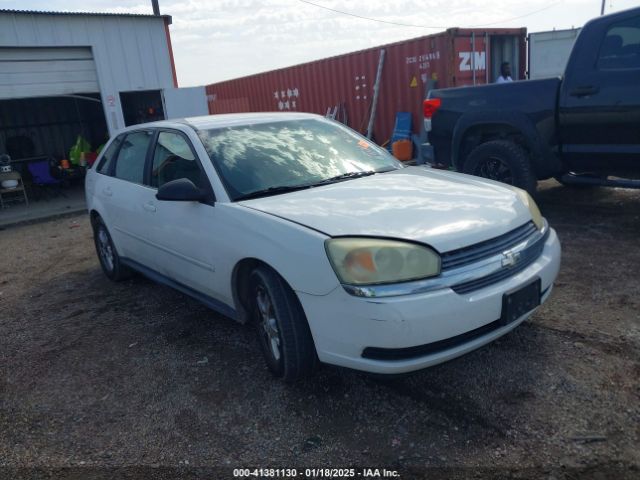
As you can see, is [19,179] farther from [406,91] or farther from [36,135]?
[406,91]

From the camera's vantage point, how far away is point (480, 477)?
2.22m

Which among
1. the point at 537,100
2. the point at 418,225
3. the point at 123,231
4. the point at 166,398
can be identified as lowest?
the point at 166,398

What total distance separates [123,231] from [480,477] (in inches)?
142

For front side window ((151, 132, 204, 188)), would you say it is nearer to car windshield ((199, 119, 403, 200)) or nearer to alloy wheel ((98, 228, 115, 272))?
car windshield ((199, 119, 403, 200))

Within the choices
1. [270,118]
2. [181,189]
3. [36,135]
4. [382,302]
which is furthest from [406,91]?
[36,135]

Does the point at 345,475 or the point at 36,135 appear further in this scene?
the point at 36,135

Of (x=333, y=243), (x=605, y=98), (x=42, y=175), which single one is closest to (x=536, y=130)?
(x=605, y=98)

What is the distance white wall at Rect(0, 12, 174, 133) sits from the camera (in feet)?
34.5

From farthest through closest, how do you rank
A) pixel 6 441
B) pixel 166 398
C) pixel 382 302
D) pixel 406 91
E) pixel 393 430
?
1. pixel 406 91
2. pixel 166 398
3. pixel 6 441
4. pixel 393 430
5. pixel 382 302

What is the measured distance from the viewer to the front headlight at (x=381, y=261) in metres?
2.50

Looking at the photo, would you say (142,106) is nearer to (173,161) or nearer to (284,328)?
(173,161)

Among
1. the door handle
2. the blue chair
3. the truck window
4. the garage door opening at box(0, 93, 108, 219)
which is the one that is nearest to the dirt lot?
the door handle

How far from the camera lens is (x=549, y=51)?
12688mm


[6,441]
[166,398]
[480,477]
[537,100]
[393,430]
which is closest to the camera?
[480,477]
